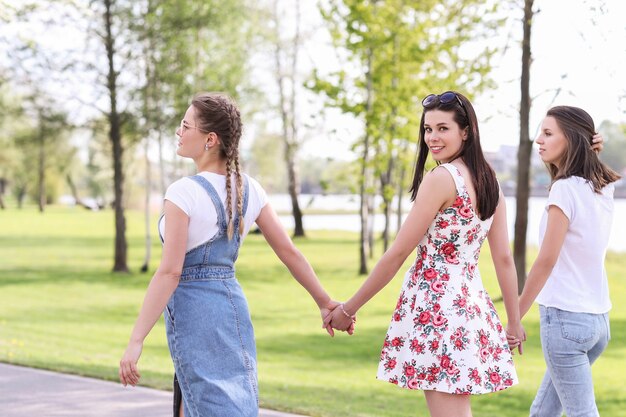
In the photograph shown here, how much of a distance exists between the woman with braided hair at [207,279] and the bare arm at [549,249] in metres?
1.31

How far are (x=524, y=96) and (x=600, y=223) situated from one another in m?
15.2

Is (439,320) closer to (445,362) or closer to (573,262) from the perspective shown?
(445,362)

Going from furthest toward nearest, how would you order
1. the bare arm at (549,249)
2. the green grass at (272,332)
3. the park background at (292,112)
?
the park background at (292,112), the green grass at (272,332), the bare arm at (549,249)

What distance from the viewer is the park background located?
1116cm

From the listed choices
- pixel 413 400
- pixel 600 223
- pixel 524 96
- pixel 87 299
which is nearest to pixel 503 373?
pixel 600 223

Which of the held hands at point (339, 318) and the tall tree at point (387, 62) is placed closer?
the held hands at point (339, 318)

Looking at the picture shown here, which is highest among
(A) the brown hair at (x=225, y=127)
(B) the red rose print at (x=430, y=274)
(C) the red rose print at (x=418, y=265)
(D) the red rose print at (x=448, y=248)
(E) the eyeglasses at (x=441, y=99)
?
(E) the eyeglasses at (x=441, y=99)

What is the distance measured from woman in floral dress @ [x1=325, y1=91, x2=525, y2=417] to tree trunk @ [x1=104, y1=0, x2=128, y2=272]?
73.5 ft

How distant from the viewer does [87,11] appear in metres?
23.7

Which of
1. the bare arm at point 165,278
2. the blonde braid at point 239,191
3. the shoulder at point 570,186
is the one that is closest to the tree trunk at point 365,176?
the shoulder at point 570,186

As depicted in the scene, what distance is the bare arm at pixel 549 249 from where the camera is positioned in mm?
4059

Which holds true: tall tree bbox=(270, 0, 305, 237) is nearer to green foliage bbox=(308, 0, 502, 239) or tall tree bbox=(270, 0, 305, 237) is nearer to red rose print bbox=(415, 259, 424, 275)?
A: green foliage bbox=(308, 0, 502, 239)

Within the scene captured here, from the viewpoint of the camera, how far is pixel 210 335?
3.63 m

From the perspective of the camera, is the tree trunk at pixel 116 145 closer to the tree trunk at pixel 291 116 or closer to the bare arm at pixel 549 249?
the tree trunk at pixel 291 116
